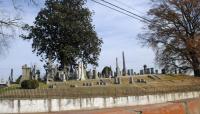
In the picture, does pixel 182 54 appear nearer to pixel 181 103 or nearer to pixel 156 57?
pixel 156 57

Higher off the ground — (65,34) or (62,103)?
(65,34)

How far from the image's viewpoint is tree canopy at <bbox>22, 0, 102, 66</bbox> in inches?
2055

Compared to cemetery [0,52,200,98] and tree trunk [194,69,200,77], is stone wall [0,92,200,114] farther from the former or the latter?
tree trunk [194,69,200,77]

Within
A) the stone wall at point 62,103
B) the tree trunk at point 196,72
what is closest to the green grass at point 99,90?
the stone wall at point 62,103

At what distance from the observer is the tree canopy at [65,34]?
171 ft

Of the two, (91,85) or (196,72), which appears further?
(196,72)

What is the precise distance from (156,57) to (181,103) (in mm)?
51821

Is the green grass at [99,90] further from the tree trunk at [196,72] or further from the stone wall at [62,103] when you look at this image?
the tree trunk at [196,72]

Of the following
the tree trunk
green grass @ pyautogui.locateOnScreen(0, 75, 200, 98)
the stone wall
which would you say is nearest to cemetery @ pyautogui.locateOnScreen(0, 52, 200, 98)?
green grass @ pyautogui.locateOnScreen(0, 75, 200, 98)

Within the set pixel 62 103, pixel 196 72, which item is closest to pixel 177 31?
pixel 196 72

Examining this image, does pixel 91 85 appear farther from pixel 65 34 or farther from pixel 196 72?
pixel 196 72

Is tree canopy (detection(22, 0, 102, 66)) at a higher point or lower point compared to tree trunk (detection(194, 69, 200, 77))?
higher

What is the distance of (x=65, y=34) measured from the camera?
173 feet

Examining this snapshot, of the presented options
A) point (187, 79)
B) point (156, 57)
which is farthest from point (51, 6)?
point (187, 79)
